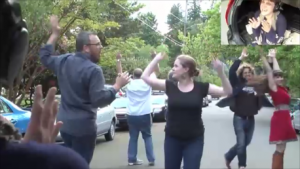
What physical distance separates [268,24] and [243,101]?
10.8m

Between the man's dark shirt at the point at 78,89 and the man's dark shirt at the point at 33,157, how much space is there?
316 cm

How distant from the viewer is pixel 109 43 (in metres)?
18.8

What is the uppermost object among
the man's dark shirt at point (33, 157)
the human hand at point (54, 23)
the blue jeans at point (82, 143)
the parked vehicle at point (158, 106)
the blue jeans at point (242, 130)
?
the human hand at point (54, 23)

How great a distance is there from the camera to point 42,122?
162 centimetres

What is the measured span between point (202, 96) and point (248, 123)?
2.81 metres

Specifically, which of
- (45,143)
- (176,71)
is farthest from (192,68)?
→ (45,143)

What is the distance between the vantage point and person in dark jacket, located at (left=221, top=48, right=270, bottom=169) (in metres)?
7.50

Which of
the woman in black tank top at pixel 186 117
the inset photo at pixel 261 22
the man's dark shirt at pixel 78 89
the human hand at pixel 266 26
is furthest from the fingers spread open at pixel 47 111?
the human hand at pixel 266 26

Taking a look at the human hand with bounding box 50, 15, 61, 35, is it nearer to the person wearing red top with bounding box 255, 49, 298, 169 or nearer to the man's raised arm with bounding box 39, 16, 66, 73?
the man's raised arm with bounding box 39, 16, 66, 73

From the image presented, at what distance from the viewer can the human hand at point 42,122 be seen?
62.4 inches

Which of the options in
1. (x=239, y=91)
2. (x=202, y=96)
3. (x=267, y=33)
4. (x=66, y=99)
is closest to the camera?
(x=66, y=99)

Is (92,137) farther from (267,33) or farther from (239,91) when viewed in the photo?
(267,33)

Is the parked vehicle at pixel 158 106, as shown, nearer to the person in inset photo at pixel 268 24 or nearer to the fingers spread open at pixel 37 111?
the person in inset photo at pixel 268 24

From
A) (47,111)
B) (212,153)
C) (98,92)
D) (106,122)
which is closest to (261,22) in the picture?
(106,122)
